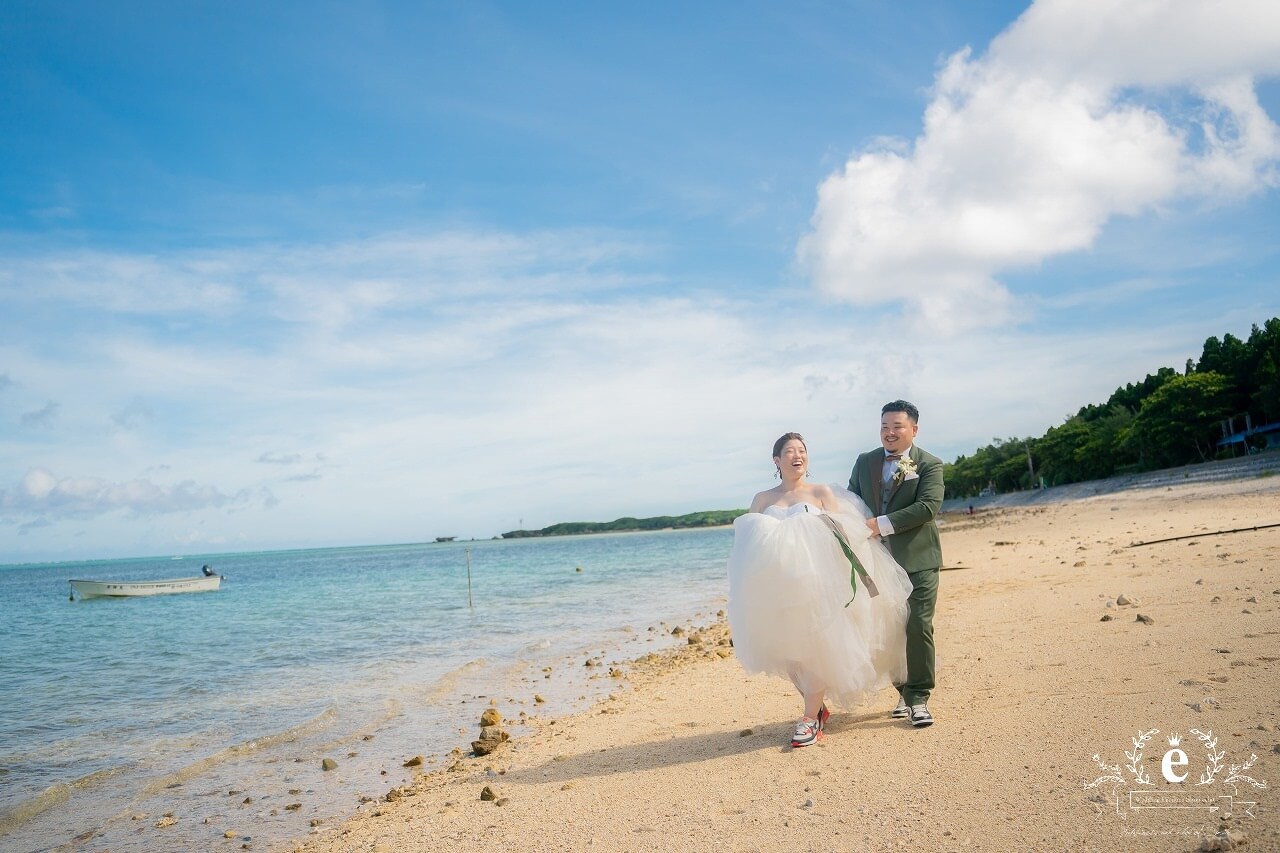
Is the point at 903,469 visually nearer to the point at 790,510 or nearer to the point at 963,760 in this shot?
the point at 790,510

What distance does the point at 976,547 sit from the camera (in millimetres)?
24656

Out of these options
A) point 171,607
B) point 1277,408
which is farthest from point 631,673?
point 1277,408

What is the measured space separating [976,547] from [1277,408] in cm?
4242

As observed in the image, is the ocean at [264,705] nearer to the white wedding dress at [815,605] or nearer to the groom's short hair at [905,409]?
the white wedding dress at [815,605]

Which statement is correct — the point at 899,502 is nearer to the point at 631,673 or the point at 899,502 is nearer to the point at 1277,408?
the point at 631,673

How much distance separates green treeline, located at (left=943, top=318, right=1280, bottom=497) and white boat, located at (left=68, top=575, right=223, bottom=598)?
5098 cm

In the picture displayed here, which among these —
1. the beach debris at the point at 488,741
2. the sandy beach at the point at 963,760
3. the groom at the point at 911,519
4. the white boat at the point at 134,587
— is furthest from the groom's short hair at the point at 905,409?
the white boat at the point at 134,587

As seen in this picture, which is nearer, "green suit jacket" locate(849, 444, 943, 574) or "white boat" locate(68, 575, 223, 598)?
"green suit jacket" locate(849, 444, 943, 574)

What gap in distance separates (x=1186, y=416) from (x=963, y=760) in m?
64.4

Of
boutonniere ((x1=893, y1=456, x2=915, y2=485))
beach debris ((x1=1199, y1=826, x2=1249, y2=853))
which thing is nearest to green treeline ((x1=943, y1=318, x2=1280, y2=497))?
boutonniere ((x1=893, y1=456, x2=915, y2=485))

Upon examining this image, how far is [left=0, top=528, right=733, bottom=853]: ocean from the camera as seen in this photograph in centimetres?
710

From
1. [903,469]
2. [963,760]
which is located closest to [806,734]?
[963,760]

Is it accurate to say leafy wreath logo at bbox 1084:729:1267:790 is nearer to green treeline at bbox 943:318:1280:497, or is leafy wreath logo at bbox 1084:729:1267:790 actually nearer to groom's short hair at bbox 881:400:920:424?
groom's short hair at bbox 881:400:920:424

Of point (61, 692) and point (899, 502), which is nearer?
point (899, 502)
